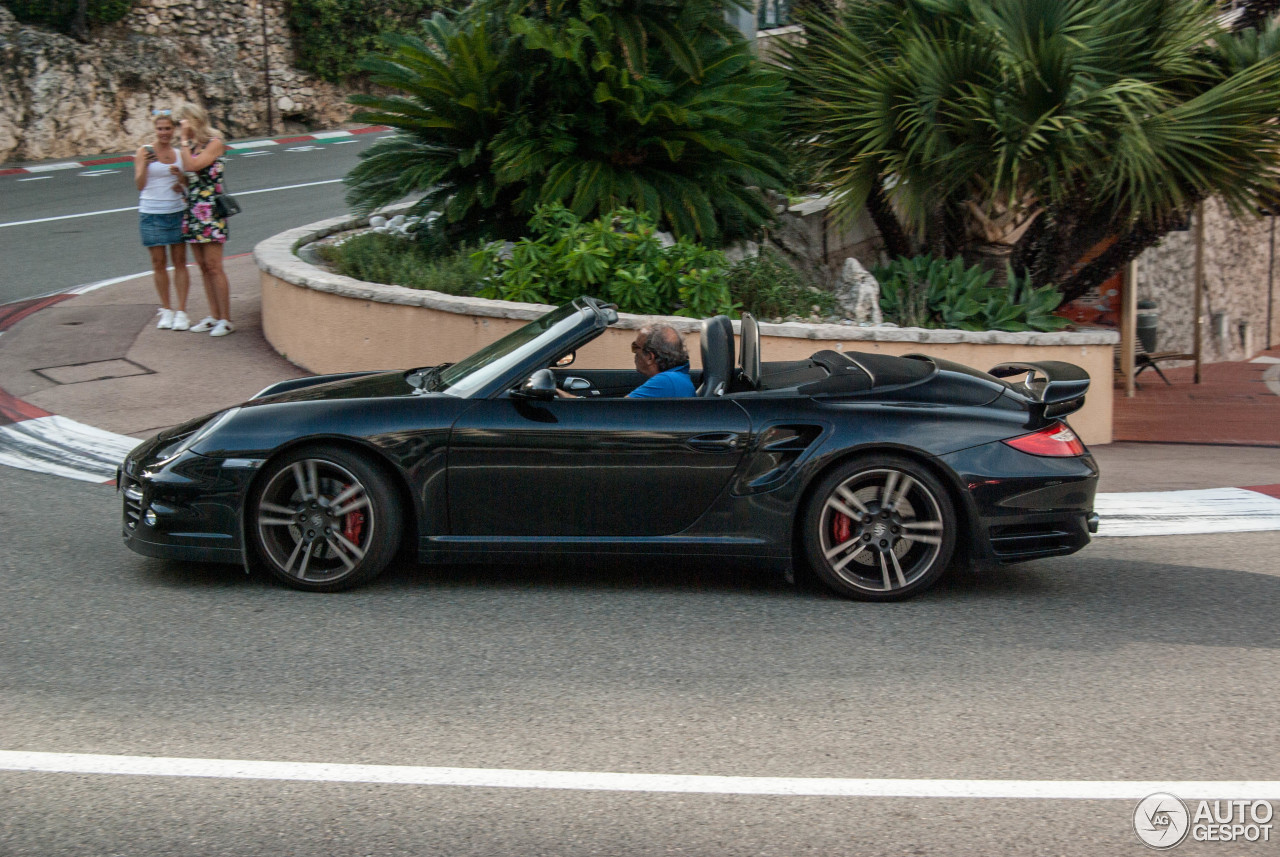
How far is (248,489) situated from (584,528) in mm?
1415

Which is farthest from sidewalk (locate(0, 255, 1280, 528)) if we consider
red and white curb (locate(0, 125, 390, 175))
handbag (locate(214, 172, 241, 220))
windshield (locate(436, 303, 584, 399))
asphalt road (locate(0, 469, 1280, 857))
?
red and white curb (locate(0, 125, 390, 175))

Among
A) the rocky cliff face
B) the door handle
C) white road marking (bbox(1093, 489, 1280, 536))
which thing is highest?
the rocky cliff face

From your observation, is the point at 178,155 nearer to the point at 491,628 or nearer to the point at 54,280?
the point at 54,280

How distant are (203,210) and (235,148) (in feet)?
56.3

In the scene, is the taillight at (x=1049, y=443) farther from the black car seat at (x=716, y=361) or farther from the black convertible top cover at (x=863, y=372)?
the black car seat at (x=716, y=361)

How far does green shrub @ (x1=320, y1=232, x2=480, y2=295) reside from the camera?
31.9 feet

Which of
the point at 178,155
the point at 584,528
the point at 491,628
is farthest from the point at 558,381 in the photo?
the point at 178,155

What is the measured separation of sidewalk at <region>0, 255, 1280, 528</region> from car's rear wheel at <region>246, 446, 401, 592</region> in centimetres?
254

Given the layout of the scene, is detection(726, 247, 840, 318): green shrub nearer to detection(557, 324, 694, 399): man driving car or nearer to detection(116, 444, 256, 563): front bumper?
detection(557, 324, 694, 399): man driving car

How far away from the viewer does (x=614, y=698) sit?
4453mm

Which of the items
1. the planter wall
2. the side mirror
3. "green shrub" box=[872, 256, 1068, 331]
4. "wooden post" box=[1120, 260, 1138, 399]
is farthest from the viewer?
"wooden post" box=[1120, 260, 1138, 399]

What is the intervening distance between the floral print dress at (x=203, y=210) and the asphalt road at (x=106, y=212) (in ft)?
8.41

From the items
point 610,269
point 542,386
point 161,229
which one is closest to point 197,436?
point 542,386

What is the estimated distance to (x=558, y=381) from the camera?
6.46m
